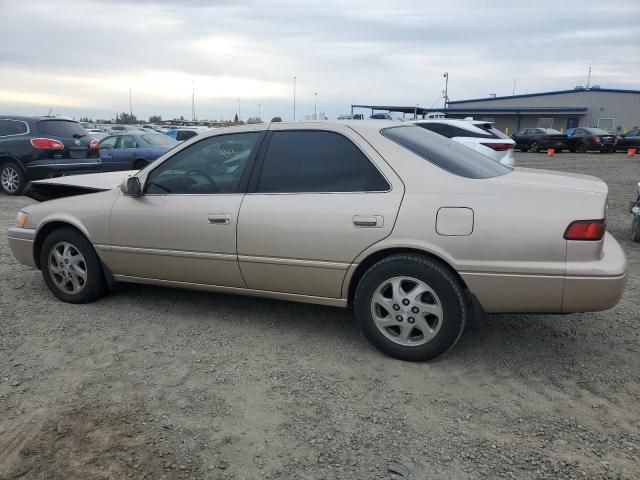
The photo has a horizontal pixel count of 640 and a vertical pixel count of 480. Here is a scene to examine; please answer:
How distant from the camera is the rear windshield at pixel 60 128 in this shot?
36.4ft

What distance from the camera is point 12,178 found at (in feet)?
36.7

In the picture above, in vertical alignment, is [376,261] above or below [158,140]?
below

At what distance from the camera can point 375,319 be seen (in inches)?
140

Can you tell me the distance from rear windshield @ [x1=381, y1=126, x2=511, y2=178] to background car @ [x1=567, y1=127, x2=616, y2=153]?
26304 millimetres

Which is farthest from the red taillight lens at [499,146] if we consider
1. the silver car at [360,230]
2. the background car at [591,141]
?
the background car at [591,141]

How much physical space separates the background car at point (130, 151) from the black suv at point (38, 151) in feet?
7.77

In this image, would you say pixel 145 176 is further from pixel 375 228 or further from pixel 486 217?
pixel 486 217

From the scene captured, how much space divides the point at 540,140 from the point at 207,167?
92.2 feet

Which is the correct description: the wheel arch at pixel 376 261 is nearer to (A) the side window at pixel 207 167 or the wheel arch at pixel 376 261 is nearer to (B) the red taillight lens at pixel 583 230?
(B) the red taillight lens at pixel 583 230

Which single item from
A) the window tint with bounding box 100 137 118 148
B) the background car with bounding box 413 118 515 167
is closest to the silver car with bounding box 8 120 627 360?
the background car with bounding box 413 118 515 167

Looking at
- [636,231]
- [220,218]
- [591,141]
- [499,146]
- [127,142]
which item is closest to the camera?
[220,218]

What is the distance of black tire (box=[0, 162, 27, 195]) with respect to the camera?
1106 centimetres

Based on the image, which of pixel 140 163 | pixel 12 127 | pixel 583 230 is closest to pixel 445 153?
pixel 583 230

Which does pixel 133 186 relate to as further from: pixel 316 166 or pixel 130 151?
pixel 130 151
